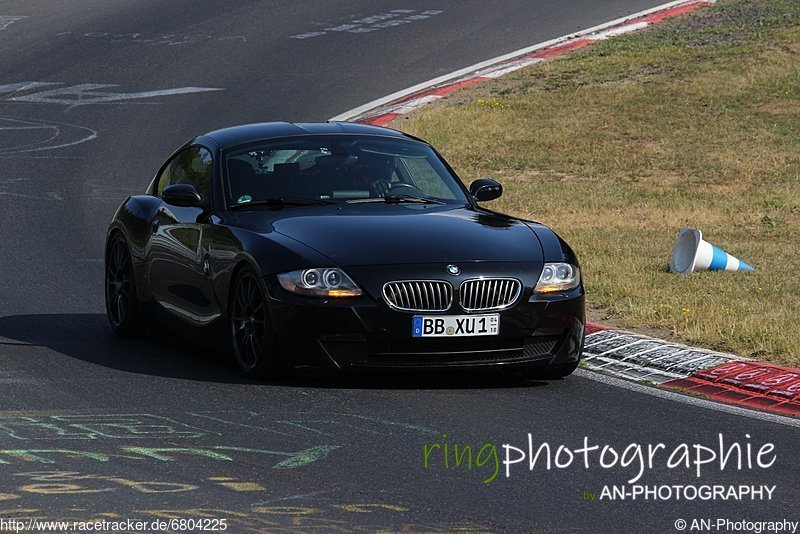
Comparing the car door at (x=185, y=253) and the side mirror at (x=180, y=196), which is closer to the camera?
the car door at (x=185, y=253)

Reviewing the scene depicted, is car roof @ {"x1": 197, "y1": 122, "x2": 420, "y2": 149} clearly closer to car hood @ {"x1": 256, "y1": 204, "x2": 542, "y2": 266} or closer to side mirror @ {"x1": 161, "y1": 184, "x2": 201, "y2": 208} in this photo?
side mirror @ {"x1": 161, "y1": 184, "x2": 201, "y2": 208}

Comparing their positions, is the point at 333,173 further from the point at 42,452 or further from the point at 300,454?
the point at 42,452

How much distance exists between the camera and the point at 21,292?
12.8 metres

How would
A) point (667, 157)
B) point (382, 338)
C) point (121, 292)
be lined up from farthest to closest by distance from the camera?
point (667, 157), point (121, 292), point (382, 338)

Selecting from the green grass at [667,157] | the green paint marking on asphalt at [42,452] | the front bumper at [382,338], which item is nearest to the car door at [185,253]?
the front bumper at [382,338]

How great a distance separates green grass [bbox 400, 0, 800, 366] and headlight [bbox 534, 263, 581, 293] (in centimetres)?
146

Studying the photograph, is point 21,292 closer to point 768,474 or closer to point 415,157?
point 415,157

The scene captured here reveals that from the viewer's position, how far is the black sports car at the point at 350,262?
8.95 m

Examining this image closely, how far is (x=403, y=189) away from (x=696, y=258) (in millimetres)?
3766

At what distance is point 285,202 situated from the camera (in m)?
10.2

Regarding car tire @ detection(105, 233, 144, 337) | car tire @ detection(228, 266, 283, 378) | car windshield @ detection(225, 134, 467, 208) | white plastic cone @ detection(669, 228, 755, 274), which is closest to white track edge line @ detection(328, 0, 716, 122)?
white plastic cone @ detection(669, 228, 755, 274)

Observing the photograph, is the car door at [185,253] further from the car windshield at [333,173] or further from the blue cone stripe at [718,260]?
the blue cone stripe at [718,260]

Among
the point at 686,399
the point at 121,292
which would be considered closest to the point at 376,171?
the point at 121,292

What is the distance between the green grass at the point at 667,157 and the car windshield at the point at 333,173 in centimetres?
187
